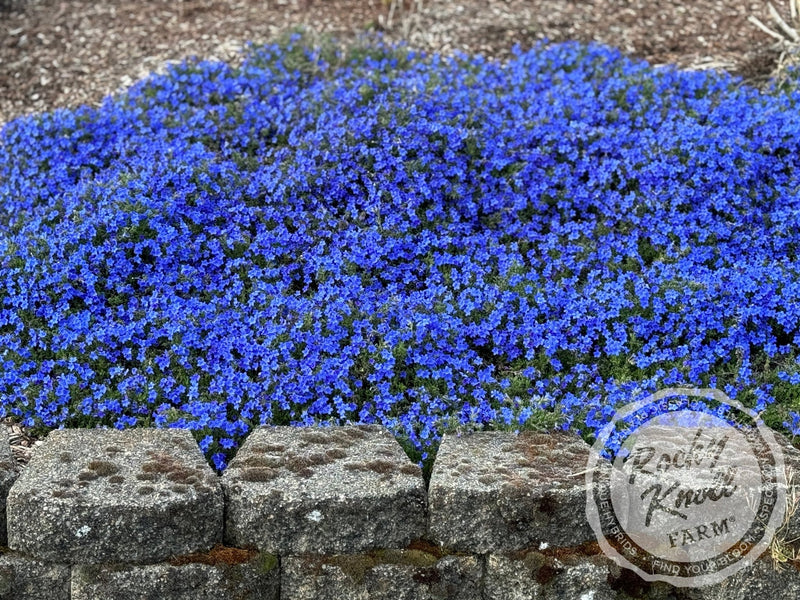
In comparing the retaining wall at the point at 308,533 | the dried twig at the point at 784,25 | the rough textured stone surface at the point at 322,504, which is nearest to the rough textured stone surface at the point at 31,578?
the retaining wall at the point at 308,533

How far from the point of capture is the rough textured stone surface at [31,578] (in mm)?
3602

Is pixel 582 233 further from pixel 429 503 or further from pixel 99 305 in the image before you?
pixel 99 305

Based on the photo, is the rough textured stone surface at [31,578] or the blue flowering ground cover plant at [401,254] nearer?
the rough textured stone surface at [31,578]

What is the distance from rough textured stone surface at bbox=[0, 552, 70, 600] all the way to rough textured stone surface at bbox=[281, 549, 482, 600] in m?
0.81

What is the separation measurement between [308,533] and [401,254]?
1.78m

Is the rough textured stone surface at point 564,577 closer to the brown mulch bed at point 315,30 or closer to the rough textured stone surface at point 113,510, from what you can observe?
the rough textured stone surface at point 113,510

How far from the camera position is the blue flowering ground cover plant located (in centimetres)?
435

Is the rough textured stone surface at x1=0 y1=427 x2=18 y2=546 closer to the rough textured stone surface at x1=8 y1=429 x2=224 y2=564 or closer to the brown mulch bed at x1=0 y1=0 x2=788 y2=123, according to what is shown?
A: the rough textured stone surface at x1=8 y1=429 x2=224 y2=564

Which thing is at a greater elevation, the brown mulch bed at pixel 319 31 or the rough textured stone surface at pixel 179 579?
the brown mulch bed at pixel 319 31

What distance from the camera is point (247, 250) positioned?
505 cm

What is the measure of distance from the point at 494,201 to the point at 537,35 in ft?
8.51

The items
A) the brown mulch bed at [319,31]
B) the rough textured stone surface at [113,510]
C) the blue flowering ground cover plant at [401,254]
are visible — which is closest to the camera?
the rough textured stone surface at [113,510]

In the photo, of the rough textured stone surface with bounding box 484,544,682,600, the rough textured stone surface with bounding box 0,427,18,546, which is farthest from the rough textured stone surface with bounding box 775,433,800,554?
the rough textured stone surface with bounding box 0,427,18,546

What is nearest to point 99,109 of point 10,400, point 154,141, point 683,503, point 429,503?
point 154,141
